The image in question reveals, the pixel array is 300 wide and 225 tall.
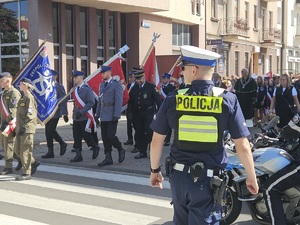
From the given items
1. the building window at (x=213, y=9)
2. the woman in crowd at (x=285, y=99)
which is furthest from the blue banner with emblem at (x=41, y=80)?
the building window at (x=213, y=9)

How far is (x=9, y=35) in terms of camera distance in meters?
20.9

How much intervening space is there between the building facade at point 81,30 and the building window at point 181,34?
120 cm

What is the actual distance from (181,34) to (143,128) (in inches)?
750

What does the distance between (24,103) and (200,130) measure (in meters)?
5.43

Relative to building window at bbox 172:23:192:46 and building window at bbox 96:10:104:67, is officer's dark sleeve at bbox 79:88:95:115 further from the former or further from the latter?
building window at bbox 172:23:192:46

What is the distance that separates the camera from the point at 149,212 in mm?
6449

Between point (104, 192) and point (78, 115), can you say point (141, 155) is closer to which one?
point (78, 115)

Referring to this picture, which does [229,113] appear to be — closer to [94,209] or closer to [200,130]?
[200,130]

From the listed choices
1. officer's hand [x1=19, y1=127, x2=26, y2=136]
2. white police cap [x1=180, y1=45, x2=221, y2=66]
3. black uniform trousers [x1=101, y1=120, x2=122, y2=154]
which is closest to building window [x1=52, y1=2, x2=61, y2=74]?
black uniform trousers [x1=101, y1=120, x2=122, y2=154]

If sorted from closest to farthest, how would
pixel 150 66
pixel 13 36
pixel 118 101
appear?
pixel 118 101 → pixel 150 66 → pixel 13 36

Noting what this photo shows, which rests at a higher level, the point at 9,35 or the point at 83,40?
the point at 9,35

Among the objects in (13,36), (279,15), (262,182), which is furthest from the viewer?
(279,15)

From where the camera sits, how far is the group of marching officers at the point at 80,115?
849 centimetres

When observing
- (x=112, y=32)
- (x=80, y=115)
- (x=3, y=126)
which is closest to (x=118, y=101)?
(x=80, y=115)
